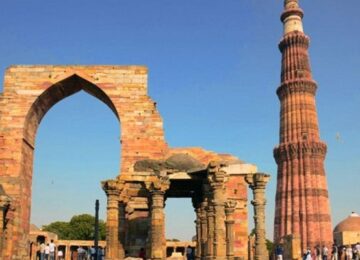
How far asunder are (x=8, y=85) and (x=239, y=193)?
10741 mm

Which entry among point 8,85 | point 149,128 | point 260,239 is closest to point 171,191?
point 149,128

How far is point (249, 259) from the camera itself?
19.3 m

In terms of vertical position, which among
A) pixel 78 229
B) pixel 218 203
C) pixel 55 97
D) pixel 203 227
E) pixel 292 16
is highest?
pixel 292 16

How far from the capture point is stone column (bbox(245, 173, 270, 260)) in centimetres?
1448

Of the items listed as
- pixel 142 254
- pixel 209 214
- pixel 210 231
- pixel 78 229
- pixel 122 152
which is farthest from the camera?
pixel 78 229

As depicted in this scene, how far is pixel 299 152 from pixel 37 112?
2771 cm

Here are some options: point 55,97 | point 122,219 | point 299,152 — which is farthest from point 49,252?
point 299,152

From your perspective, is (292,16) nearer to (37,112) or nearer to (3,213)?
(37,112)

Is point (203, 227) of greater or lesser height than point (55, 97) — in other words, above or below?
below

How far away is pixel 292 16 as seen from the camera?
4525cm

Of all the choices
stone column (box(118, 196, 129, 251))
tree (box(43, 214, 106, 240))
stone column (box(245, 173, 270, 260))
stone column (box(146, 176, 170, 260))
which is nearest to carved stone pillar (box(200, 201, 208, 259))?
stone column (box(245, 173, 270, 260))

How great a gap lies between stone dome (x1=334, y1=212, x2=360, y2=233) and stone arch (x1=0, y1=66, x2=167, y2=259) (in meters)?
35.2

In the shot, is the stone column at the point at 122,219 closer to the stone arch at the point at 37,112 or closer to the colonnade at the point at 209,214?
the colonnade at the point at 209,214

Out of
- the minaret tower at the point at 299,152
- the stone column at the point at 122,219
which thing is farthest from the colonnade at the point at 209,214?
the minaret tower at the point at 299,152
